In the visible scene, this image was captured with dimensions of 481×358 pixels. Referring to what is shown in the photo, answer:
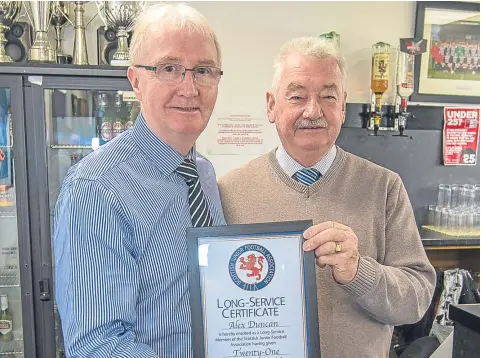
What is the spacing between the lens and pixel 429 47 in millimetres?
3145

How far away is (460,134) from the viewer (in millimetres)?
3242

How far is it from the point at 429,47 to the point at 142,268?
284cm

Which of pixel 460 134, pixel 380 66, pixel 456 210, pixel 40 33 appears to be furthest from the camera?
pixel 460 134

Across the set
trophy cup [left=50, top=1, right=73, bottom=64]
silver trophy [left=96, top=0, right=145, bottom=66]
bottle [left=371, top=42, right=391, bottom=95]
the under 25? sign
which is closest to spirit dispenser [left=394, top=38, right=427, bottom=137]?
bottle [left=371, top=42, right=391, bottom=95]

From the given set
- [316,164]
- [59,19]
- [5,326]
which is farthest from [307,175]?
[5,326]

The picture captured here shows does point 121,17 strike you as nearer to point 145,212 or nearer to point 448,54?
point 145,212

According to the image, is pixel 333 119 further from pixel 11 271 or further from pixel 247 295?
pixel 11 271

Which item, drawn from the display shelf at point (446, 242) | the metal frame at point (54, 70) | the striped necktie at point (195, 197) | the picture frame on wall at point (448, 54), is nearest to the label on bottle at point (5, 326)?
the metal frame at point (54, 70)

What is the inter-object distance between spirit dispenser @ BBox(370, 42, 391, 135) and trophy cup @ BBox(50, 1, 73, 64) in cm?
190

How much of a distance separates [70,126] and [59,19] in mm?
624

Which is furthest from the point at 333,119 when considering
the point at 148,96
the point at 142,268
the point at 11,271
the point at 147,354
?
the point at 11,271

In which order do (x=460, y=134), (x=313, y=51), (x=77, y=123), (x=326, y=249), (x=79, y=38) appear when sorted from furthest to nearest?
(x=460, y=134) < (x=77, y=123) < (x=79, y=38) < (x=313, y=51) < (x=326, y=249)

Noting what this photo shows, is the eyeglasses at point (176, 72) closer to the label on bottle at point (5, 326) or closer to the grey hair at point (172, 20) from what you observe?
Result: the grey hair at point (172, 20)

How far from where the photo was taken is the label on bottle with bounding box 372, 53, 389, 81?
2.95m
